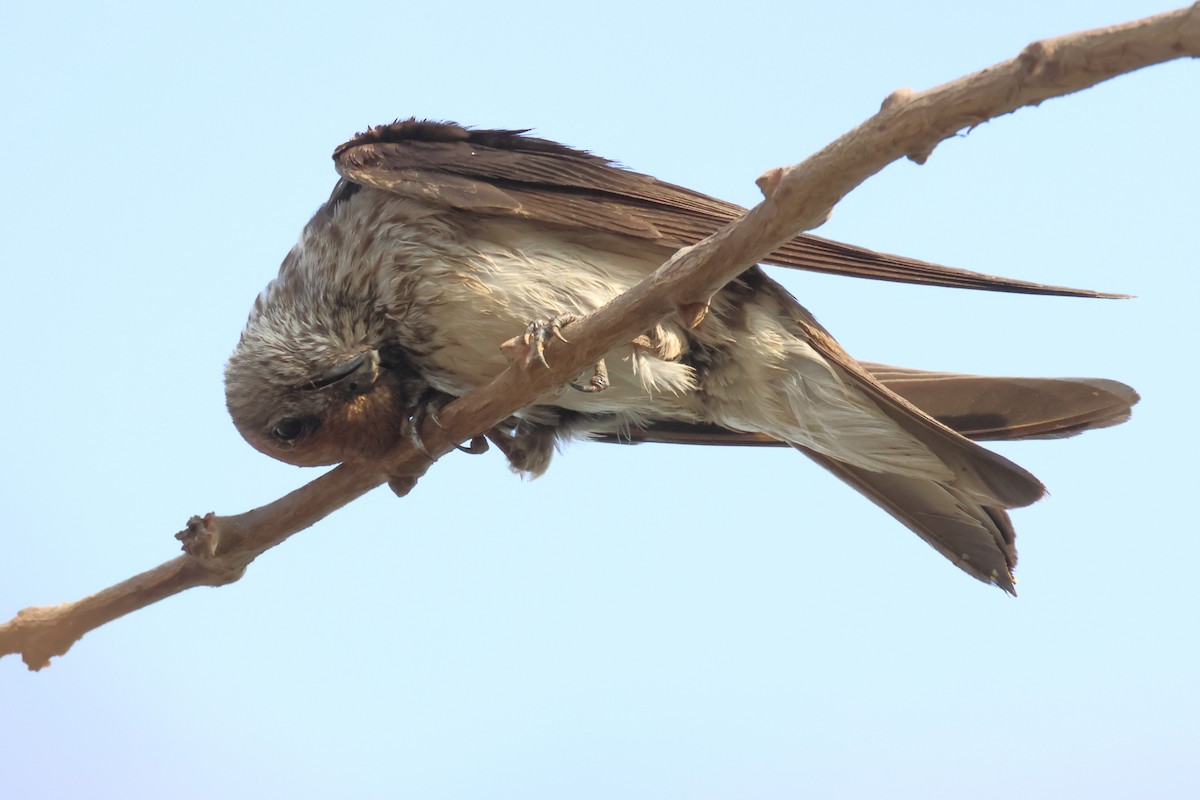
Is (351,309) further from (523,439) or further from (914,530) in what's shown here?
(914,530)

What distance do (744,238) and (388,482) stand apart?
1.74 meters

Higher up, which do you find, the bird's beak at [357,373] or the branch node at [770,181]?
the bird's beak at [357,373]

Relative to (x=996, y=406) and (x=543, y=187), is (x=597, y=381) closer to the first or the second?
(x=543, y=187)

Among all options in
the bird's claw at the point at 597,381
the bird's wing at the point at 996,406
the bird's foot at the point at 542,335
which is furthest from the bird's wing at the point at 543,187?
the bird's wing at the point at 996,406

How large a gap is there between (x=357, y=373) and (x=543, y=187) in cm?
91

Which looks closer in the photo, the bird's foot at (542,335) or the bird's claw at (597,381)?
the bird's foot at (542,335)

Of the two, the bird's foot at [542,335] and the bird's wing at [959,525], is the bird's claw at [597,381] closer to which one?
the bird's foot at [542,335]

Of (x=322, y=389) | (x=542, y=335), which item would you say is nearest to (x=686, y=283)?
(x=542, y=335)

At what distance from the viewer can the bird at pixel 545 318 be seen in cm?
407

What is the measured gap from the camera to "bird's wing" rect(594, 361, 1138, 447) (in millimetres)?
3736

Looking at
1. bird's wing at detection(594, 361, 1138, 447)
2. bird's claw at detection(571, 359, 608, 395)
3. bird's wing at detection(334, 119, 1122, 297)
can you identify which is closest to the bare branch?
bird's claw at detection(571, 359, 608, 395)

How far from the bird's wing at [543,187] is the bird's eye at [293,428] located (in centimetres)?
84

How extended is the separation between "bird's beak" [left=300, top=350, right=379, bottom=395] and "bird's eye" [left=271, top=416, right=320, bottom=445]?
132mm

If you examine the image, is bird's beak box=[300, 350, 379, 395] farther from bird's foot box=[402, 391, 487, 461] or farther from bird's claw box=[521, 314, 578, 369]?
bird's claw box=[521, 314, 578, 369]
